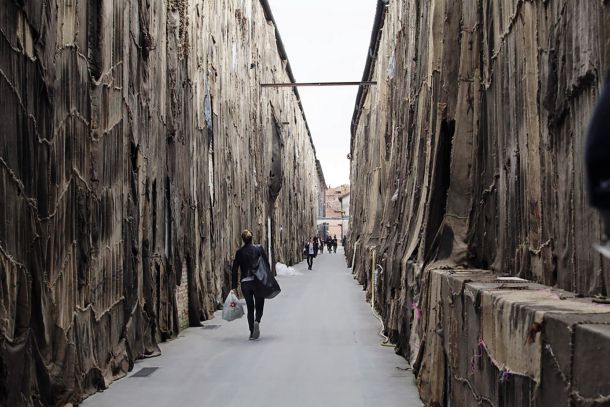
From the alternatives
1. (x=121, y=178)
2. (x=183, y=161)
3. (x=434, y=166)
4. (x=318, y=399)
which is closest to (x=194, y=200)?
(x=183, y=161)

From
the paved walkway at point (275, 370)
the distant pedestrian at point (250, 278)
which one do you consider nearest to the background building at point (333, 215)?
the paved walkway at point (275, 370)

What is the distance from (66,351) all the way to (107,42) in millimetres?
3574

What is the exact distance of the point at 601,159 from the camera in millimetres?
→ 1715

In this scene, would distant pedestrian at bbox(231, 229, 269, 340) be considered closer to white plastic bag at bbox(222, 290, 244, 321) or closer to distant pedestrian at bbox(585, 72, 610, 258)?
white plastic bag at bbox(222, 290, 244, 321)

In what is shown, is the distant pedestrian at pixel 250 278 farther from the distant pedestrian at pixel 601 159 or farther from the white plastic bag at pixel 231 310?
the distant pedestrian at pixel 601 159

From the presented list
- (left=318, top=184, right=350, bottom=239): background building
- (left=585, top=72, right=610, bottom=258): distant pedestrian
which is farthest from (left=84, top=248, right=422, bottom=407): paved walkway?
(left=318, top=184, right=350, bottom=239): background building

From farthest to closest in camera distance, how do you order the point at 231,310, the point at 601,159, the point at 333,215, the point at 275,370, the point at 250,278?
the point at 333,215, the point at 250,278, the point at 231,310, the point at 275,370, the point at 601,159

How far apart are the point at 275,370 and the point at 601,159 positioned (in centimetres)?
733

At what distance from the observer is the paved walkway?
283 inches

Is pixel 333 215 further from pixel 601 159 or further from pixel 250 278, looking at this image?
pixel 601 159

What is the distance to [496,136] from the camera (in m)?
6.97

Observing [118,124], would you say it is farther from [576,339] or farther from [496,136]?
[576,339]

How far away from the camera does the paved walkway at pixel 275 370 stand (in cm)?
720

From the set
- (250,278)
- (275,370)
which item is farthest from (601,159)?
(250,278)
